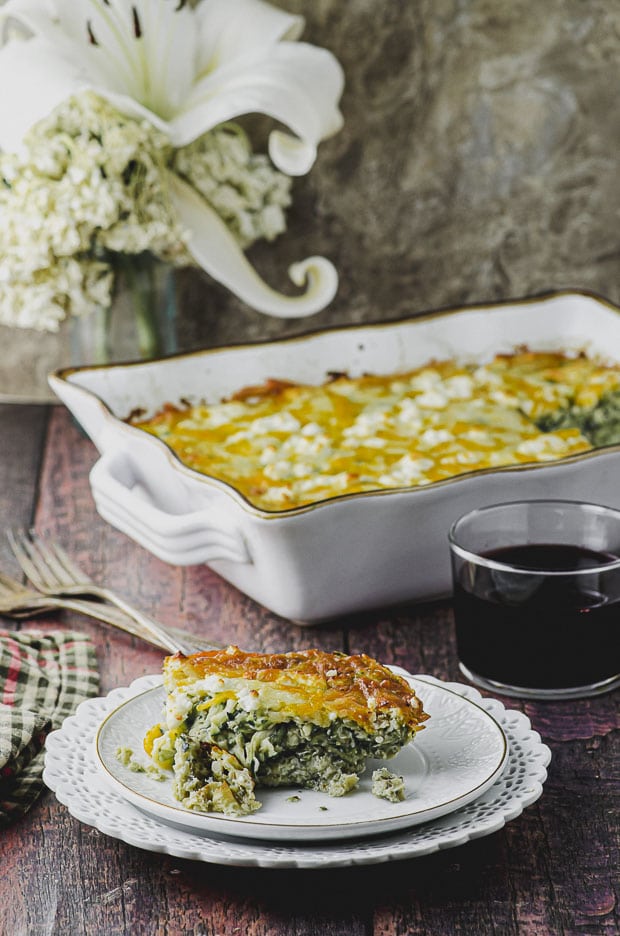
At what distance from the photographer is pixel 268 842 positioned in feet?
2.84

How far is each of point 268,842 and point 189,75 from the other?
4.18 ft

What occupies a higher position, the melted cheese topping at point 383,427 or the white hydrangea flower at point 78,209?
the white hydrangea flower at point 78,209

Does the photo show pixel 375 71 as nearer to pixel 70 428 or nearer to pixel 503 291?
pixel 503 291

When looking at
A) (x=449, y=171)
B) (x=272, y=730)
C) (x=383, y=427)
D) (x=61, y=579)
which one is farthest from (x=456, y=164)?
(x=272, y=730)

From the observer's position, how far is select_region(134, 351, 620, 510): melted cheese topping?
4.56ft

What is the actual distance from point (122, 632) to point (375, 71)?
1196 millimetres

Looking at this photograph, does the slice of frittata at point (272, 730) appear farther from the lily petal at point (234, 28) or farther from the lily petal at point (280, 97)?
the lily petal at point (234, 28)

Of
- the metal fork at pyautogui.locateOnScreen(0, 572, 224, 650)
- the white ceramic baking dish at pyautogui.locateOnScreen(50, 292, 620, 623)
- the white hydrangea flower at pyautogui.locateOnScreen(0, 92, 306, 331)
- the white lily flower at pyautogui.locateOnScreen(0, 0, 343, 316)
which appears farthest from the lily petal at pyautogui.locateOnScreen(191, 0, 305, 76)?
the metal fork at pyautogui.locateOnScreen(0, 572, 224, 650)

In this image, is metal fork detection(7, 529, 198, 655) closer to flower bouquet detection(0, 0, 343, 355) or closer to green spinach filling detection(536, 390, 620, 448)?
flower bouquet detection(0, 0, 343, 355)

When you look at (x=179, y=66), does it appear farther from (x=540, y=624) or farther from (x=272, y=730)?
(x=272, y=730)

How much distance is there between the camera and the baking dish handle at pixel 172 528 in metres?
1.24

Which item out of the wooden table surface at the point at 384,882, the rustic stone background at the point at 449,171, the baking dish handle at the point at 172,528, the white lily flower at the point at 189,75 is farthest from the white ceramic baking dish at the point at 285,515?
the rustic stone background at the point at 449,171

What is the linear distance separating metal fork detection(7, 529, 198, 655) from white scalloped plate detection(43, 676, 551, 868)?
260mm

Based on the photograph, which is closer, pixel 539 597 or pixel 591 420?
pixel 539 597
